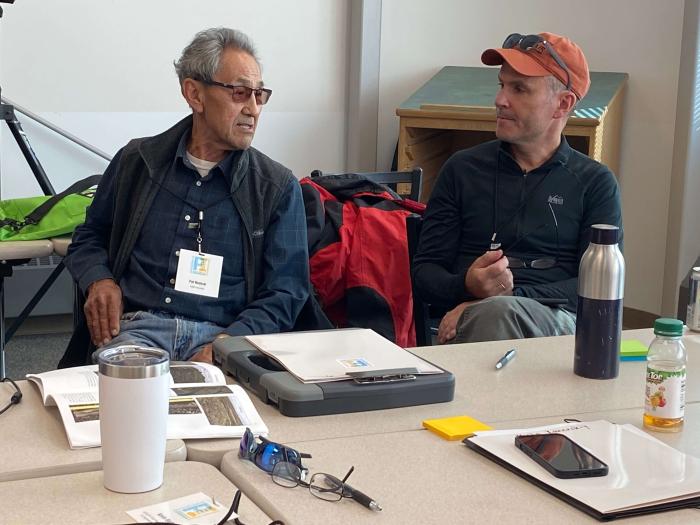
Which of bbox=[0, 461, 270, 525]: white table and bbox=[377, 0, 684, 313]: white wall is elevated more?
bbox=[377, 0, 684, 313]: white wall

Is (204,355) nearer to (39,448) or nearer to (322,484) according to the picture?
(39,448)

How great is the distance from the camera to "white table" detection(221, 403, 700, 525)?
1.23 meters

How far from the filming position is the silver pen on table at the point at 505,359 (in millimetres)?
1895

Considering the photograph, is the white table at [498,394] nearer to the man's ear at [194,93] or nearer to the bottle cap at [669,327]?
the bottle cap at [669,327]

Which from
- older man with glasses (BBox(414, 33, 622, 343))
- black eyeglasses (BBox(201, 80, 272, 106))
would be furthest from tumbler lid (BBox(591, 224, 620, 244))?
black eyeglasses (BBox(201, 80, 272, 106))

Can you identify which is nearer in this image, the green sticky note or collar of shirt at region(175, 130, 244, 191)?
the green sticky note

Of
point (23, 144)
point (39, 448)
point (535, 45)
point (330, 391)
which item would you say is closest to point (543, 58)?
point (535, 45)

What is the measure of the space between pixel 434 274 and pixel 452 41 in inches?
109

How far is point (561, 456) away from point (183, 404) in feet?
1.92

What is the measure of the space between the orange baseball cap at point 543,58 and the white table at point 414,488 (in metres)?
1.53

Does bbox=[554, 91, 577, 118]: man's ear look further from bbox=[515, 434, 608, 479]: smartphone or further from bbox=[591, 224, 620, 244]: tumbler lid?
bbox=[515, 434, 608, 479]: smartphone

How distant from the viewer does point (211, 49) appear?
275 cm

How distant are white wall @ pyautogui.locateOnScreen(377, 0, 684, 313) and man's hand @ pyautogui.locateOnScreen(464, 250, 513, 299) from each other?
2.60m

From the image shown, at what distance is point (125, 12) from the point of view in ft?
14.9
